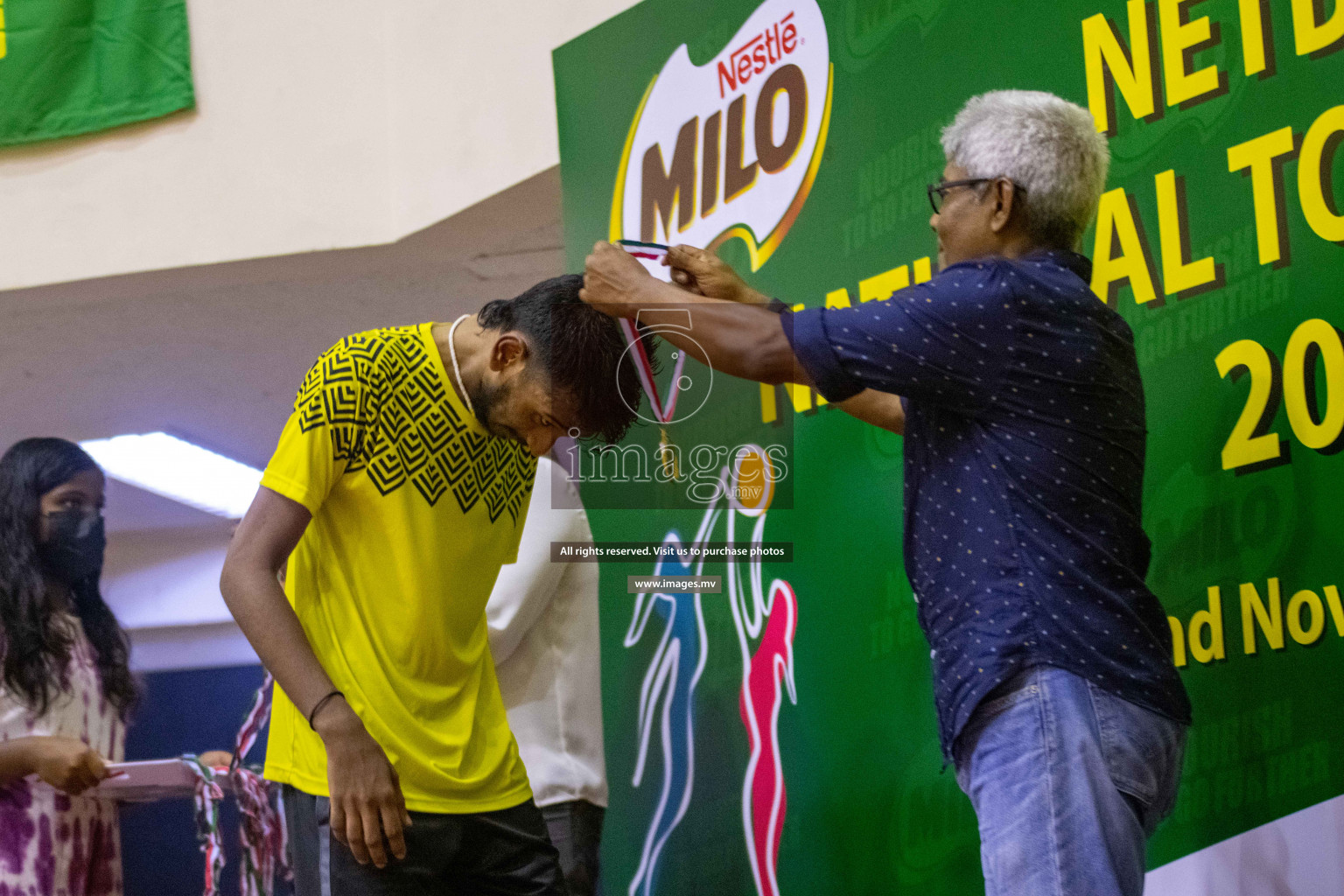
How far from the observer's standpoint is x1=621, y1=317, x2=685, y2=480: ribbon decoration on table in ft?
6.40

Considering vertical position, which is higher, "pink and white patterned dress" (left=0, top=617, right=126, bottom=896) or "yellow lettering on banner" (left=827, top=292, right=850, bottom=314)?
"yellow lettering on banner" (left=827, top=292, right=850, bottom=314)

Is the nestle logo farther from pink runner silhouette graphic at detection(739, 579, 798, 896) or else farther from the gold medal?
pink runner silhouette graphic at detection(739, 579, 798, 896)

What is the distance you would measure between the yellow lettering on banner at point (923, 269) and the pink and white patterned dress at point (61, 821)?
219 centimetres

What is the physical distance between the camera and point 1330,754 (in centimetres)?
183

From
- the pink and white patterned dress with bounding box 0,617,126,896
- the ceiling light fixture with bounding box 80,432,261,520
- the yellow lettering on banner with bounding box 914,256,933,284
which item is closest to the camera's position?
the yellow lettering on banner with bounding box 914,256,933,284

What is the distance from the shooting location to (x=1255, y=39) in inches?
77.0

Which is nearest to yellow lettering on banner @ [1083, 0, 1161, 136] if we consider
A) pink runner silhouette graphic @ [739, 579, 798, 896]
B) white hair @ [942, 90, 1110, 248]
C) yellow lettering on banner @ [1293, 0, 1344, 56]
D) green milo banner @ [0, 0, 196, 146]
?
yellow lettering on banner @ [1293, 0, 1344, 56]

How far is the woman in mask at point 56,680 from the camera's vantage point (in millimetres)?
2748

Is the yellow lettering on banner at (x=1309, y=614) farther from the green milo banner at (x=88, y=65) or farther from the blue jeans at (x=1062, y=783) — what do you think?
the green milo banner at (x=88, y=65)

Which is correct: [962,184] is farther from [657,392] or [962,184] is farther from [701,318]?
[657,392]

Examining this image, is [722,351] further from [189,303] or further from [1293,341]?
[189,303]

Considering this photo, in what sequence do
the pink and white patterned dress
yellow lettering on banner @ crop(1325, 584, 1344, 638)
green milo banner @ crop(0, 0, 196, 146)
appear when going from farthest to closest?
green milo banner @ crop(0, 0, 196, 146)
the pink and white patterned dress
yellow lettering on banner @ crop(1325, 584, 1344, 638)

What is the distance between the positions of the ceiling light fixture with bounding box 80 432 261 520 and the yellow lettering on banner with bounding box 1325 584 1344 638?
5.64 metres

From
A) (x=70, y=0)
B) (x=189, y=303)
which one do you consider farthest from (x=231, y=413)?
(x=70, y=0)
